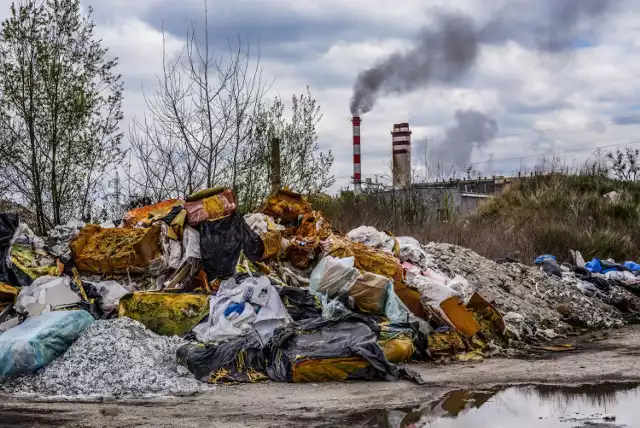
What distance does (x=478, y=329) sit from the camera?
29.5 ft

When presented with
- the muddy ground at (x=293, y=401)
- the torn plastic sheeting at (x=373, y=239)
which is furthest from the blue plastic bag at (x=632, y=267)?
the muddy ground at (x=293, y=401)

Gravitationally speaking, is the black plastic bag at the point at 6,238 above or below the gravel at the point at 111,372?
above

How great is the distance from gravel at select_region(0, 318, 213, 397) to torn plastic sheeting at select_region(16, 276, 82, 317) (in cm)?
105

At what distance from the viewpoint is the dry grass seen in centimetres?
1722

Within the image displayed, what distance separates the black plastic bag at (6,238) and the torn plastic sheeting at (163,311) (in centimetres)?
170

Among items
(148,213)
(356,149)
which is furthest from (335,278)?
(356,149)

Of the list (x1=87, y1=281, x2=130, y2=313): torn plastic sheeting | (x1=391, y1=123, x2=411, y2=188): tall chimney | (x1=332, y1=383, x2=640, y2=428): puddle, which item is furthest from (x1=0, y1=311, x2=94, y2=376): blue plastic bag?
(x1=391, y1=123, x2=411, y2=188): tall chimney

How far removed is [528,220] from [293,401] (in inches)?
626

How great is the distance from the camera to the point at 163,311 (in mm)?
8133

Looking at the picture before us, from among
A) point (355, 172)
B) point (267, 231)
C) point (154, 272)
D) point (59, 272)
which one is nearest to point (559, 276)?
point (267, 231)

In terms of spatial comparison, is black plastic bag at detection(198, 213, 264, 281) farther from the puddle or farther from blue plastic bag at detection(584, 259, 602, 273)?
blue plastic bag at detection(584, 259, 602, 273)

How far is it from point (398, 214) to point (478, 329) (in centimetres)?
1024

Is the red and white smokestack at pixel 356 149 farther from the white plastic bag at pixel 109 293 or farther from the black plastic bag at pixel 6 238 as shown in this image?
the white plastic bag at pixel 109 293

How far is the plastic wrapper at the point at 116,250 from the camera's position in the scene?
30.8ft
